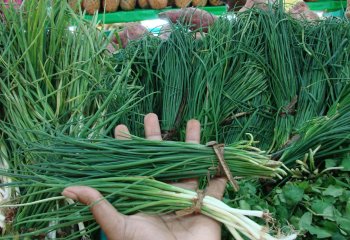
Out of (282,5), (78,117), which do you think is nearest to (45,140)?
(78,117)

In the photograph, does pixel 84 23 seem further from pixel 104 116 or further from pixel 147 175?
pixel 147 175

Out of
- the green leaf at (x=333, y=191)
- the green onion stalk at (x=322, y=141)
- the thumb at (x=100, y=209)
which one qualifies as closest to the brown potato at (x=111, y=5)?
the green onion stalk at (x=322, y=141)

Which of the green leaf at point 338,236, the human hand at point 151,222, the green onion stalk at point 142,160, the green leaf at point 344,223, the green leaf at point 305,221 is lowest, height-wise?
the green leaf at point 338,236

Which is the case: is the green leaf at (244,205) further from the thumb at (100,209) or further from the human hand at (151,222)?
the thumb at (100,209)

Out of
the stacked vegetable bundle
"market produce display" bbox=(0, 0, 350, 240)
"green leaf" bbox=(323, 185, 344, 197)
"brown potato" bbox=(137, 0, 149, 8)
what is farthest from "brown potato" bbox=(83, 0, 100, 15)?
"green leaf" bbox=(323, 185, 344, 197)

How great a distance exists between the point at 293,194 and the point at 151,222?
0.59 m

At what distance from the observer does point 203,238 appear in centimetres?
123

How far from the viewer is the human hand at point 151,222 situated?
45.5 inches

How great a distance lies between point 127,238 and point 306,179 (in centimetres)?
85

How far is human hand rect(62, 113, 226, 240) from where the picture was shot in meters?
1.16

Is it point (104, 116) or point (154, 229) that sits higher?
point (104, 116)

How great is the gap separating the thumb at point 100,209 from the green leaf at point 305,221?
666 millimetres

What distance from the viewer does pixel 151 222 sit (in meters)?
1.23

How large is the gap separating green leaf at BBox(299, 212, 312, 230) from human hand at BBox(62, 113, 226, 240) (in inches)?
13.8
